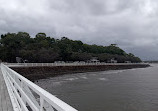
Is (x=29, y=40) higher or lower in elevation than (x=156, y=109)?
higher

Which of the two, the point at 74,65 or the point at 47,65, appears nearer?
the point at 47,65

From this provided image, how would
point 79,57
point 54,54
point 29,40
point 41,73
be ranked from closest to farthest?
point 41,73, point 54,54, point 29,40, point 79,57

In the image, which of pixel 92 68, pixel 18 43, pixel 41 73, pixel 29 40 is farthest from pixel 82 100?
pixel 29 40

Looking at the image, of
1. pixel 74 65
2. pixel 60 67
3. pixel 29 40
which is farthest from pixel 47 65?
pixel 29 40

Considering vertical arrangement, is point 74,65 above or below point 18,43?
below

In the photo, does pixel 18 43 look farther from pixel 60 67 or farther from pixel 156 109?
pixel 156 109

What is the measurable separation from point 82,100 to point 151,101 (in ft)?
17.3

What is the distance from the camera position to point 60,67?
40656 mm

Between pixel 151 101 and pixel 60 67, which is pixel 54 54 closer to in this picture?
pixel 60 67

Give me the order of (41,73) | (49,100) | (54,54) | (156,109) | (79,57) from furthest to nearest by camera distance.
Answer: (79,57), (54,54), (41,73), (156,109), (49,100)

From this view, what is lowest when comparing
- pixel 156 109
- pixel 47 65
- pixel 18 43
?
pixel 156 109

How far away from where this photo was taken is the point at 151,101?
13.5 meters

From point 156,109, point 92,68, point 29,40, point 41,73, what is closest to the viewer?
point 156,109

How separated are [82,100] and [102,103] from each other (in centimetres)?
165
